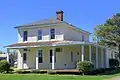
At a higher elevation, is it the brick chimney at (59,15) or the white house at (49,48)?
the brick chimney at (59,15)

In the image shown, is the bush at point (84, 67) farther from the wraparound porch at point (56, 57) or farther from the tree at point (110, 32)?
the tree at point (110, 32)

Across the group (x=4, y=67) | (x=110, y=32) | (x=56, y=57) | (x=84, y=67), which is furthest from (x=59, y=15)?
(x=110, y=32)

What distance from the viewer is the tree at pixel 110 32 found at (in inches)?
1982

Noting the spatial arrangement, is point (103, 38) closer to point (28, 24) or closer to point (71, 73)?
point (28, 24)

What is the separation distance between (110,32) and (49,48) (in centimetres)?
1753

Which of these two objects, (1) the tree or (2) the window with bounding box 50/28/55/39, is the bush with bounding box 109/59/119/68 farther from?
(2) the window with bounding box 50/28/55/39

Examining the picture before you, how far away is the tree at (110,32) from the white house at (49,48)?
32.3 ft

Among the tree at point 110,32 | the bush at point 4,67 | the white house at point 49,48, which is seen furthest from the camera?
the tree at point 110,32

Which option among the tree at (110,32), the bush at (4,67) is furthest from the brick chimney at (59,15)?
the tree at (110,32)

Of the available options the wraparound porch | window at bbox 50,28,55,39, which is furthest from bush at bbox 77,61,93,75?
window at bbox 50,28,55,39

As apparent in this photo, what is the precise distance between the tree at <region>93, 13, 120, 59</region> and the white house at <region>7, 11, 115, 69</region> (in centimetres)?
985

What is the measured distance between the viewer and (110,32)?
51.1 metres

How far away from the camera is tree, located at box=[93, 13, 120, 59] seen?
5034 cm

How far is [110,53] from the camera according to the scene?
48531 millimetres
